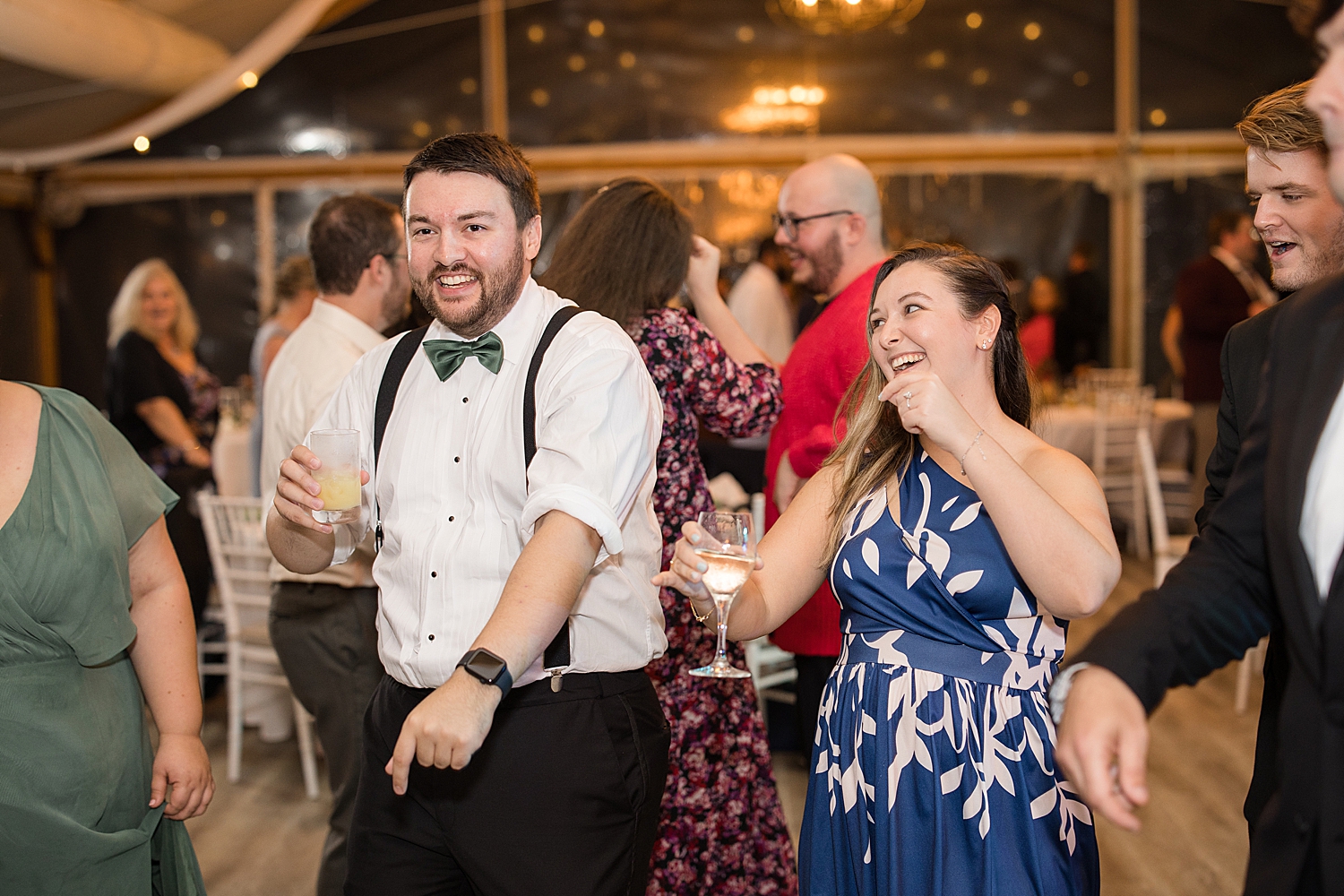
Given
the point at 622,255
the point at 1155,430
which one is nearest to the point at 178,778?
the point at 622,255

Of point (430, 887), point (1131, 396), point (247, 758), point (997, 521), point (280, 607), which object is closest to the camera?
point (997, 521)

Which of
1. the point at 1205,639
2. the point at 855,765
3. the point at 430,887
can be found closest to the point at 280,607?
the point at 430,887

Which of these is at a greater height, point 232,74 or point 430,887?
point 232,74

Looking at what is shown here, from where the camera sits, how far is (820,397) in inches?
107

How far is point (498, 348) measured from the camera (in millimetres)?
1713

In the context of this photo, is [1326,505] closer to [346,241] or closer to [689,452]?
[689,452]

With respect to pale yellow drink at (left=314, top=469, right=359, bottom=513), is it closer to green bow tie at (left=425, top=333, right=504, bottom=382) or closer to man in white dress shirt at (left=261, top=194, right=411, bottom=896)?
green bow tie at (left=425, top=333, right=504, bottom=382)

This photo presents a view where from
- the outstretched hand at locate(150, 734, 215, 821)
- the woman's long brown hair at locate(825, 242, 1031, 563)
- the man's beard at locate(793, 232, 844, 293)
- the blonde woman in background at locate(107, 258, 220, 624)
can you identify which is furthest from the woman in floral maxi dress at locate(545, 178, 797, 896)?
Result: the blonde woman in background at locate(107, 258, 220, 624)

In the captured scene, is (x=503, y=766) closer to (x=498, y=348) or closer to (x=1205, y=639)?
(x=498, y=348)

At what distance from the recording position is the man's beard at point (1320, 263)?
5.46 ft

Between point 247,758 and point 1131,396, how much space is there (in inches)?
222

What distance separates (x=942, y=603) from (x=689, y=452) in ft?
2.95

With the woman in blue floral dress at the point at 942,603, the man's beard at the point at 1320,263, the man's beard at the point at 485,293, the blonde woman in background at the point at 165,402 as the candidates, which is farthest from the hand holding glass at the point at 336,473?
the blonde woman in background at the point at 165,402

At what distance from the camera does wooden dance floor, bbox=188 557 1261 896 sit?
3.11 metres
